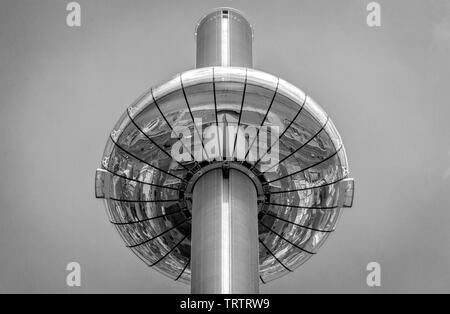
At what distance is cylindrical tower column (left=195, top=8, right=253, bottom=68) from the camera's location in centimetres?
2995

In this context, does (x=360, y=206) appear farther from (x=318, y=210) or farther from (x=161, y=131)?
(x=161, y=131)

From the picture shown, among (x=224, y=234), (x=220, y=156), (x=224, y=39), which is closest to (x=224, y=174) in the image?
(x=220, y=156)

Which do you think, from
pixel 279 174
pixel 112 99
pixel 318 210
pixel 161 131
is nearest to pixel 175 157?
pixel 161 131

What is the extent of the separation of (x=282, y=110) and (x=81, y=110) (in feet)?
52.7

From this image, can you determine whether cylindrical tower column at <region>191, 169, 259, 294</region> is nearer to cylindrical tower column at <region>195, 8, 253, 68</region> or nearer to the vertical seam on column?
the vertical seam on column

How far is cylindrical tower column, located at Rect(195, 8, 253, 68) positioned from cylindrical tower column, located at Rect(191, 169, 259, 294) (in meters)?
5.10

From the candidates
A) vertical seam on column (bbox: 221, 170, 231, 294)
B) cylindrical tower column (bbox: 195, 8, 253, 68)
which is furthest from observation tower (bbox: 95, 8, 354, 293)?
cylindrical tower column (bbox: 195, 8, 253, 68)

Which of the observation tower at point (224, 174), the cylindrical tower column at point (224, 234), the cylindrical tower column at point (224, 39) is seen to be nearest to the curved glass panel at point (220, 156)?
the observation tower at point (224, 174)

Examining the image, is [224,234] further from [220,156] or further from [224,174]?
[220,156]

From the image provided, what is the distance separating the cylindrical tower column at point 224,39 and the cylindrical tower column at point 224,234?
16.7 ft

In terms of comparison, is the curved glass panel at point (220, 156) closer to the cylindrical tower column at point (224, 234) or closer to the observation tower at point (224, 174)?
the observation tower at point (224, 174)

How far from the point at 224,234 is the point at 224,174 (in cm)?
206

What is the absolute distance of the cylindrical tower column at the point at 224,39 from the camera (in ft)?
98.3

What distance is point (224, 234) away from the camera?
81.4 feet
